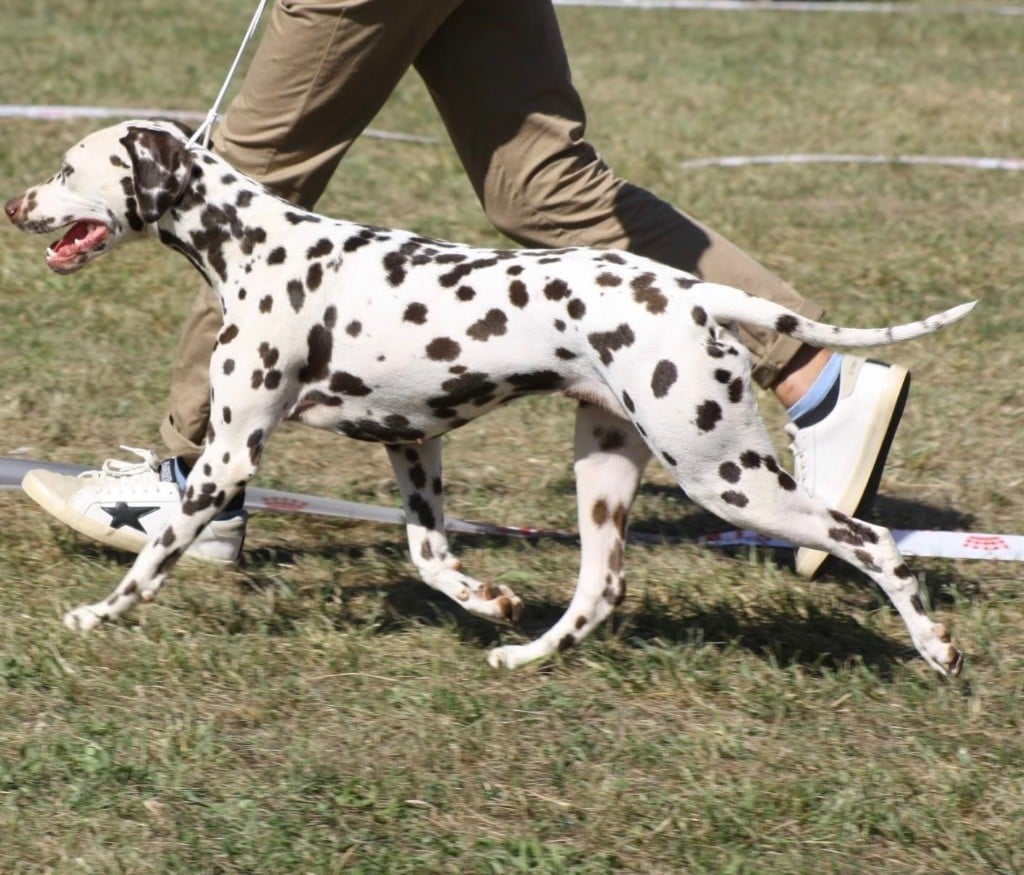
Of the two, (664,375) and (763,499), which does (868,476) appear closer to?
(763,499)

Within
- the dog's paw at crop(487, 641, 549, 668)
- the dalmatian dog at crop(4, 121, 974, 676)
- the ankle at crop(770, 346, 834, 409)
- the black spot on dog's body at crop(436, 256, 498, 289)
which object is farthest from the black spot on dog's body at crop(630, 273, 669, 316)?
the ankle at crop(770, 346, 834, 409)

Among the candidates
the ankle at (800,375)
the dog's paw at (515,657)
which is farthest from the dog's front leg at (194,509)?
the ankle at (800,375)

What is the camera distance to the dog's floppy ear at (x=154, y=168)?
4.36 meters

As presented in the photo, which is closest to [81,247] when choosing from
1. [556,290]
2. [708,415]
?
[556,290]

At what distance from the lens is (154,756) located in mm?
4000

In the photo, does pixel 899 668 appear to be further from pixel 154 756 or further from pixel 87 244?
pixel 87 244

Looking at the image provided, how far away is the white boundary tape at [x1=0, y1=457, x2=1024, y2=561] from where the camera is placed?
5324mm

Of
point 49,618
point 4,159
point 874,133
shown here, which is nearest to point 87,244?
point 49,618

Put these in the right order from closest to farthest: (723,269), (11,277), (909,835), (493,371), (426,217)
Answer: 1. (909,835)
2. (493,371)
3. (723,269)
4. (11,277)
5. (426,217)

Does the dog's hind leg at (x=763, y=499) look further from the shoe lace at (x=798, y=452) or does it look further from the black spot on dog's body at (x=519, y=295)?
the shoe lace at (x=798, y=452)

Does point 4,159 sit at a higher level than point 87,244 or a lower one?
lower

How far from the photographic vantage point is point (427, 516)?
4.76m

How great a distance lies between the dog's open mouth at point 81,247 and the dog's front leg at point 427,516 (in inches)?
39.0

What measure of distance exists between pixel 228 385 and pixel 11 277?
385 cm
